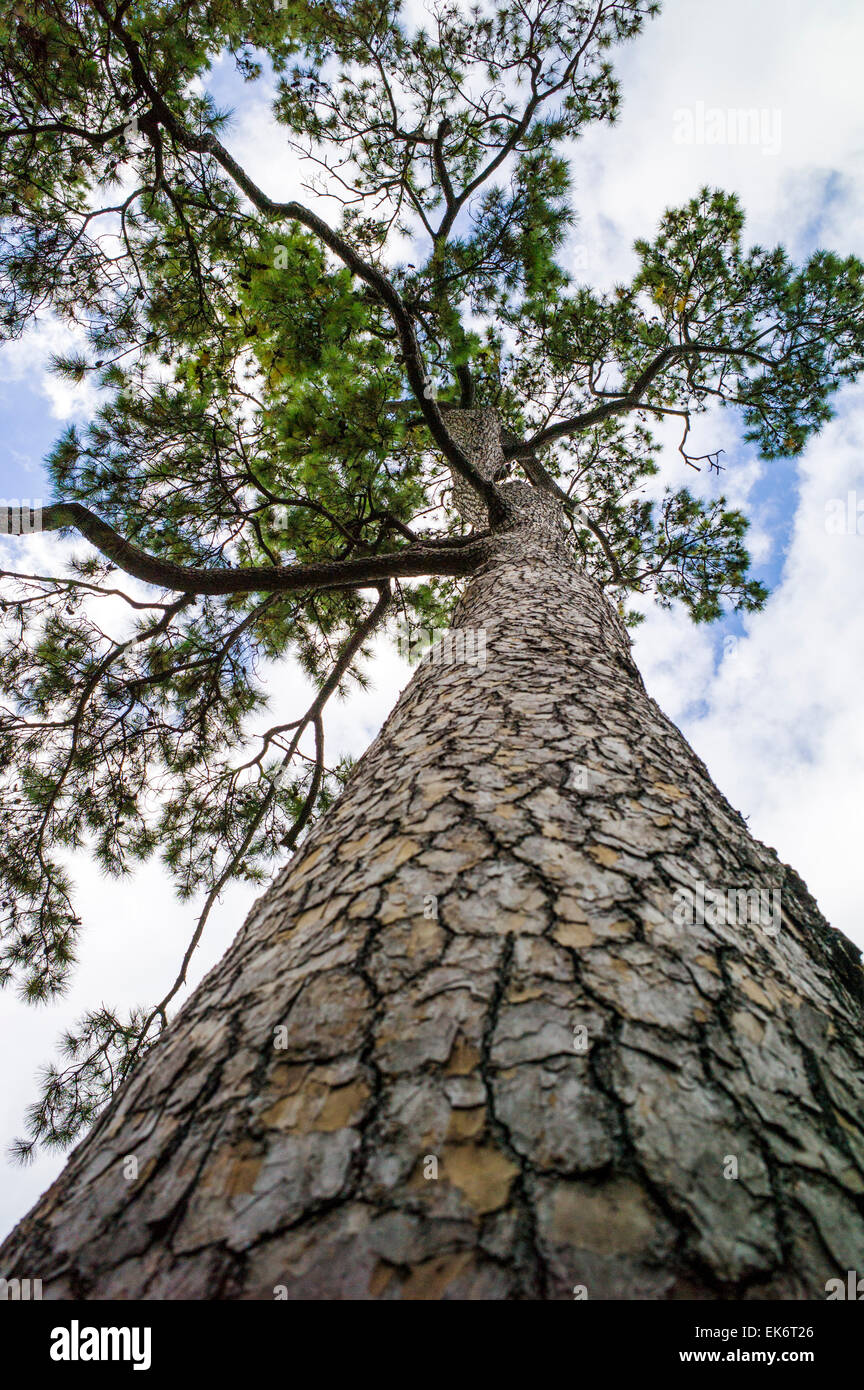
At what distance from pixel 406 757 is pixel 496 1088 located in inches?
36.4

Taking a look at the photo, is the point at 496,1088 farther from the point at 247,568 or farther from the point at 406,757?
the point at 247,568

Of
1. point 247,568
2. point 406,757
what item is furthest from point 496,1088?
point 247,568

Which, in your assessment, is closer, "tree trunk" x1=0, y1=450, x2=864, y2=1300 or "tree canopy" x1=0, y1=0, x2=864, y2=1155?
"tree trunk" x1=0, y1=450, x2=864, y2=1300

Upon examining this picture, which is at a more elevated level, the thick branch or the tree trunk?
the thick branch

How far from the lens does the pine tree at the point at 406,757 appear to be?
62 centimetres

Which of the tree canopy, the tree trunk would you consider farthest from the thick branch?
the tree trunk

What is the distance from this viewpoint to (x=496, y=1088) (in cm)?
68

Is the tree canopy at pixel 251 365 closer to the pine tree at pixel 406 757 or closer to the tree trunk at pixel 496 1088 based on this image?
the pine tree at pixel 406 757

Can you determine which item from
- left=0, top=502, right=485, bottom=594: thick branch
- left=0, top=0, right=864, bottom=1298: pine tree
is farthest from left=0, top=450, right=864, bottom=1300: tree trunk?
left=0, top=502, right=485, bottom=594: thick branch

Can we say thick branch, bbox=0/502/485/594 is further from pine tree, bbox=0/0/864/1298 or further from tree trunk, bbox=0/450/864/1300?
tree trunk, bbox=0/450/864/1300

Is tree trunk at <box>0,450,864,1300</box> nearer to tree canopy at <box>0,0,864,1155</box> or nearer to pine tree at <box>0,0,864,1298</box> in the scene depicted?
pine tree at <box>0,0,864,1298</box>

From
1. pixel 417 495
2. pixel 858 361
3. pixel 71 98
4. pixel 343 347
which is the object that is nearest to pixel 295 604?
pixel 417 495

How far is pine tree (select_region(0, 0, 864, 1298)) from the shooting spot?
62cm
